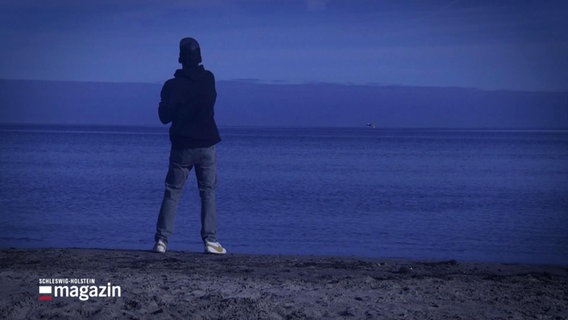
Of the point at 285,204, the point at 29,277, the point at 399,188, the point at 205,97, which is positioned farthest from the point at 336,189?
the point at 29,277

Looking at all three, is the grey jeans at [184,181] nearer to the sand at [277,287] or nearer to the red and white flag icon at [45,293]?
the sand at [277,287]

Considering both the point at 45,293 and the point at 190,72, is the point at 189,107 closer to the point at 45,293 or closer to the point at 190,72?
the point at 190,72

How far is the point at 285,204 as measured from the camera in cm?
1847

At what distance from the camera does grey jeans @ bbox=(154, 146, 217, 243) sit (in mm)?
7711

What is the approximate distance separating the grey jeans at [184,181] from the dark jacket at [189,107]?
0.09 m

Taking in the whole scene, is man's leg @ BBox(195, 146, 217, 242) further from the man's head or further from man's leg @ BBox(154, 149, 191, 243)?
the man's head

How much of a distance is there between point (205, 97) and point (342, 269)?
2.03 meters

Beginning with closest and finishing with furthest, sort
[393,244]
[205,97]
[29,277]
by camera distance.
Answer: [29,277] → [205,97] → [393,244]

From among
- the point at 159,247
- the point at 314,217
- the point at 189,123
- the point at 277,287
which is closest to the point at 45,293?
the point at 277,287

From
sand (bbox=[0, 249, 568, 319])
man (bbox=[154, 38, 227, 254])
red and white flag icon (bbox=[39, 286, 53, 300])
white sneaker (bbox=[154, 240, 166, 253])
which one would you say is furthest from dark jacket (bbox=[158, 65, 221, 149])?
red and white flag icon (bbox=[39, 286, 53, 300])

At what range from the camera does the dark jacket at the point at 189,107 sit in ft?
25.1

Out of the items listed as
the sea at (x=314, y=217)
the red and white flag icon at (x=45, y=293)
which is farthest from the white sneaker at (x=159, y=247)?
the sea at (x=314, y=217)

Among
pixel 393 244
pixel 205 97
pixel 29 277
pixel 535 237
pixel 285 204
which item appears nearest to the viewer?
pixel 29 277

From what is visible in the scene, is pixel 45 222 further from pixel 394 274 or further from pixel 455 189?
pixel 455 189
